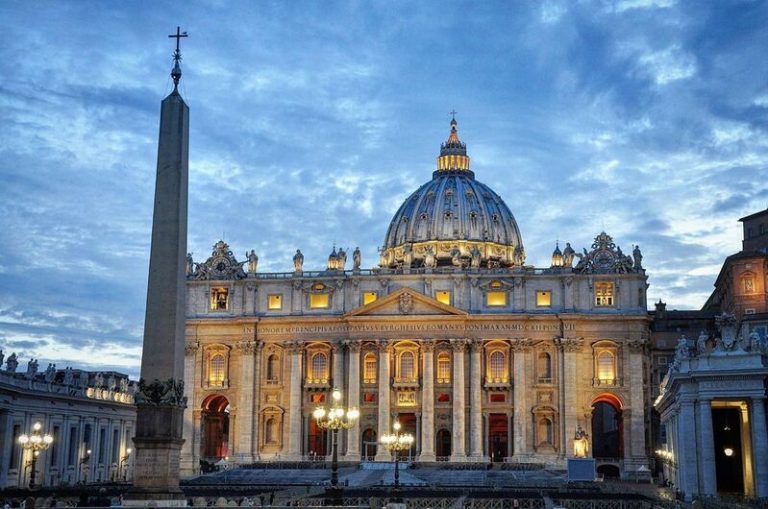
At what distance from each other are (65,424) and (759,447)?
45.3 meters

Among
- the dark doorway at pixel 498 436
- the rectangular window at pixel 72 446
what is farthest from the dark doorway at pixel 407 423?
the rectangular window at pixel 72 446

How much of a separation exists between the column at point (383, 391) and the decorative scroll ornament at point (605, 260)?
18071 millimetres

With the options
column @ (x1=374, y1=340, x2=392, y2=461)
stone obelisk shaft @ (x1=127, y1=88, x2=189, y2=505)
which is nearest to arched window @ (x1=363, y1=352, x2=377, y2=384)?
column @ (x1=374, y1=340, x2=392, y2=461)

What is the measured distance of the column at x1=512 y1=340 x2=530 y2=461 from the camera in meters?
86.9

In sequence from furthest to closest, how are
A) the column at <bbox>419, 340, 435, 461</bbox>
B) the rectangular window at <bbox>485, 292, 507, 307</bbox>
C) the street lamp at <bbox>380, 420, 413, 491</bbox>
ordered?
the rectangular window at <bbox>485, 292, 507, 307</bbox> < the column at <bbox>419, 340, 435, 461</bbox> < the street lamp at <bbox>380, 420, 413, 491</bbox>

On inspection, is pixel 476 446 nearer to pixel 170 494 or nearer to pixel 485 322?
pixel 485 322

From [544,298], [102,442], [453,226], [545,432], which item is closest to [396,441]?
A: [102,442]

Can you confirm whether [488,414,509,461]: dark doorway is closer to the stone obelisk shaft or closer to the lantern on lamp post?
the lantern on lamp post

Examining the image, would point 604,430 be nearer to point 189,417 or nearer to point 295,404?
point 295,404

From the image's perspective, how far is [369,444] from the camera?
90000mm

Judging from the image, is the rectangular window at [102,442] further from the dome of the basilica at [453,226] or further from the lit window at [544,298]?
the dome of the basilica at [453,226]

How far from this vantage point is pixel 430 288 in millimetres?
90812

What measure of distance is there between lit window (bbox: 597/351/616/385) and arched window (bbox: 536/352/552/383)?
415 cm

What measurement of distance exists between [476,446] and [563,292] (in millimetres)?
15278
